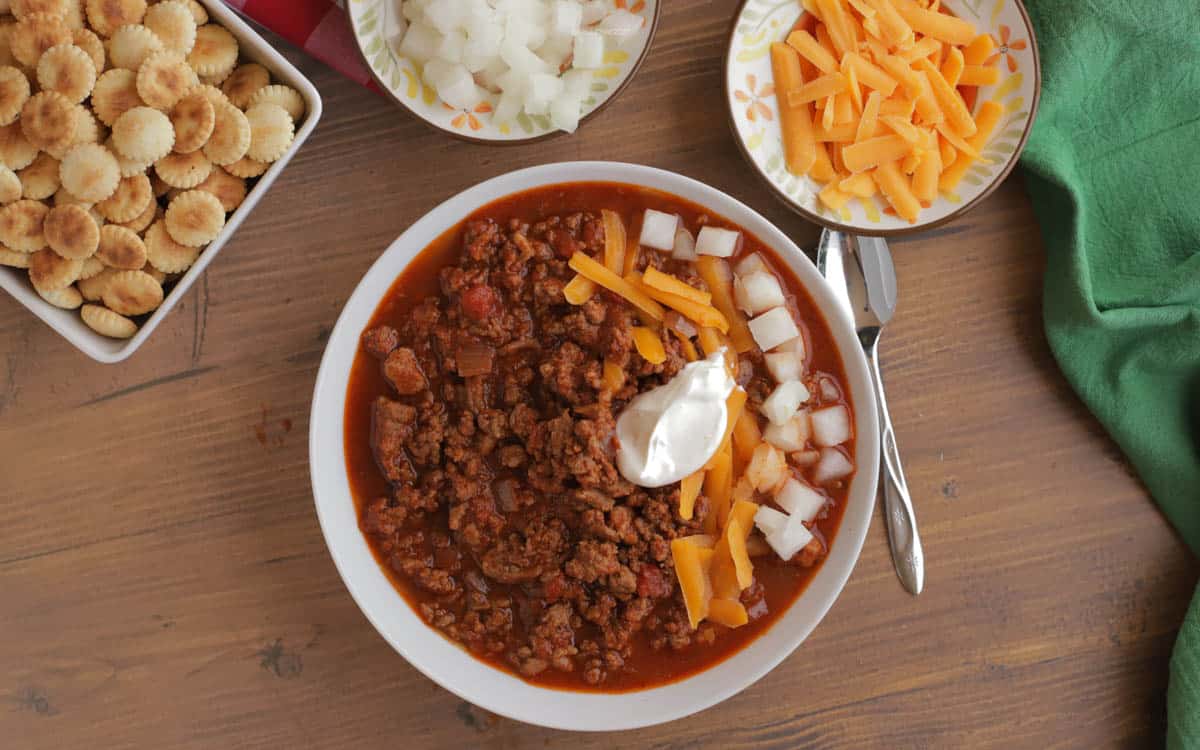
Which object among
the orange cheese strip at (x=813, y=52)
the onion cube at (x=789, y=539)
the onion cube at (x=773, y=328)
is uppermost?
the orange cheese strip at (x=813, y=52)

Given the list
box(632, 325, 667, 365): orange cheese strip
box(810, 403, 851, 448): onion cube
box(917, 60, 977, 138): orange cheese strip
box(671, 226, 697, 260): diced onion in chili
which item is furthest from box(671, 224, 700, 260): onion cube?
box(917, 60, 977, 138): orange cheese strip

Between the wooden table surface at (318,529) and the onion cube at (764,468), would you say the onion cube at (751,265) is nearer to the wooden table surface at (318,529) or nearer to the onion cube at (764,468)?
the wooden table surface at (318,529)

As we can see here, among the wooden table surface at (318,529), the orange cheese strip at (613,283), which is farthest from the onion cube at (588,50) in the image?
the orange cheese strip at (613,283)

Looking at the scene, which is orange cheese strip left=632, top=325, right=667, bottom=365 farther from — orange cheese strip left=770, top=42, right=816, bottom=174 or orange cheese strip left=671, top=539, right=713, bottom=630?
orange cheese strip left=770, top=42, right=816, bottom=174

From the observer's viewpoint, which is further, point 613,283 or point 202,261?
point 613,283

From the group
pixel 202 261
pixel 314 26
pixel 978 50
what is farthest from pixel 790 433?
pixel 314 26

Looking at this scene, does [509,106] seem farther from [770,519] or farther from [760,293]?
[770,519]
